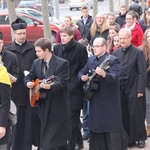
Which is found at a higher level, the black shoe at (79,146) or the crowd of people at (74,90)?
the crowd of people at (74,90)

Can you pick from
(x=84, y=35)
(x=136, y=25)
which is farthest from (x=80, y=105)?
(x=84, y=35)

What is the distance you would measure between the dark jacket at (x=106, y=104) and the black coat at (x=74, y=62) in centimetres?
45

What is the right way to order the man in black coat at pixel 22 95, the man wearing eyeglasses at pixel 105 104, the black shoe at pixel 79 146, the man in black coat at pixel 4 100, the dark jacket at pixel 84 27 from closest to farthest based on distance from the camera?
1. the man in black coat at pixel 4 100
2. the man wearing eyeglasses at pixel 105 104
3. the man in black coat at pixel 22 95
4. the black shoe at pixel 79 146
5. the dark jacket at pixel 84 27

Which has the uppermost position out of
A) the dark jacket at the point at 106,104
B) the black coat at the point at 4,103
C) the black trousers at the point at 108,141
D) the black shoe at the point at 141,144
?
the black coat at the point at 4,103

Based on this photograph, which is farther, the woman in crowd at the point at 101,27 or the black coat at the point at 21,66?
the woman in crowd at the point at 101,27

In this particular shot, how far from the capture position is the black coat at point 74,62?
294 inches

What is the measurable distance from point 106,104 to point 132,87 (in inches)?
40.7

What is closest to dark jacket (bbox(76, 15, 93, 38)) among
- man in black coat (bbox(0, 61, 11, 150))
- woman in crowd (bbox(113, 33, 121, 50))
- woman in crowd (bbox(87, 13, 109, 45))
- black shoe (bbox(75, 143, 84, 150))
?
woman in crowd (bbox(87, 13, 109, 45))

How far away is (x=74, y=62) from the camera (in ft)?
24.7

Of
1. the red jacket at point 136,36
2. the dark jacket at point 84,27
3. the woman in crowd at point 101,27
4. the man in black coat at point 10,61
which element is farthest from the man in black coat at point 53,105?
the dark jacket at point 84,27

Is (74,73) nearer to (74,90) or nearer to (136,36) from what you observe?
(74,90)

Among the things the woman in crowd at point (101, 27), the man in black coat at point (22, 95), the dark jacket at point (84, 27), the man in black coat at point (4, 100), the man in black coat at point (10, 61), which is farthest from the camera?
the dark jacket at point (84, 27)

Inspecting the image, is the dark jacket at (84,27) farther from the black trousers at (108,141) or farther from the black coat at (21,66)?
the black trousers at (108,141)

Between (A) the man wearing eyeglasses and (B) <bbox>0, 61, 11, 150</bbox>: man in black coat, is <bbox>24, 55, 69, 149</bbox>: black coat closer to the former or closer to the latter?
(A) the man wearing eyeglasses
